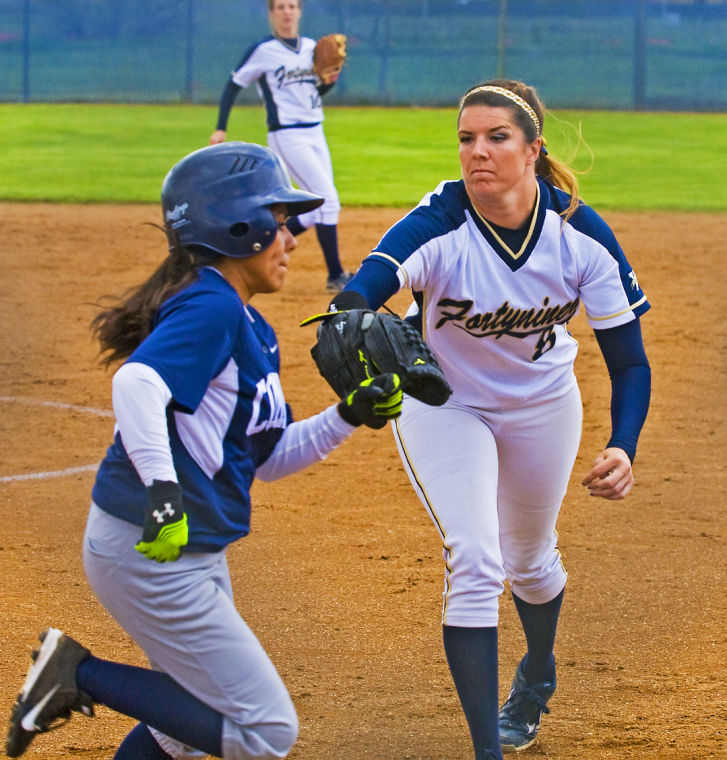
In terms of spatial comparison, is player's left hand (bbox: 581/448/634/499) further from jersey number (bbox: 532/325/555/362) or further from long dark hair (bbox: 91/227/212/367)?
long dark hair (bbox: 91/227/212/367)

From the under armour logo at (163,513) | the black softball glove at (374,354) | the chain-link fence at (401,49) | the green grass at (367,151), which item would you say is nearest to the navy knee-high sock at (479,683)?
the black softball glove at (374,354)

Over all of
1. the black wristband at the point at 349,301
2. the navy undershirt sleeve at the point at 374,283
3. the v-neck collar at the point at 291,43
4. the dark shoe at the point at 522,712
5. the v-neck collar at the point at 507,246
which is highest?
the v-neck collar at the point at 291,43

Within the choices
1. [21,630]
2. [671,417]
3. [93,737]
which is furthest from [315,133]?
[93,737]

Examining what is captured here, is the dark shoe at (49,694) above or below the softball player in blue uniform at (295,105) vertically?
below

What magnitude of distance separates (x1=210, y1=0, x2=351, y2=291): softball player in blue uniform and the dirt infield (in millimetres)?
1503

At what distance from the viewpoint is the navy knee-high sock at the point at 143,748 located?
2691 mm

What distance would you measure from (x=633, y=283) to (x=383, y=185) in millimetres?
11452

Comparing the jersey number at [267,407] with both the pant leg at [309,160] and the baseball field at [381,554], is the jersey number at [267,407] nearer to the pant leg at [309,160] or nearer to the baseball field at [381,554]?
the baseball field at [381,554]

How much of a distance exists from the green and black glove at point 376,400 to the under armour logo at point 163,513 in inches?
21.0

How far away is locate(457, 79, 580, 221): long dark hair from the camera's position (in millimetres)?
3176

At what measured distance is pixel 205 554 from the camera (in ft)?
8.20

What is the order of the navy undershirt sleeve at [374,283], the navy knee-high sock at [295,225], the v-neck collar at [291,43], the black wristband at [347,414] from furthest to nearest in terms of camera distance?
the v-neck collar at [291,43], the navy knee-high sock at [295,225], the navy undershirt sleeve at [374,283], the black wristband at [347,414]

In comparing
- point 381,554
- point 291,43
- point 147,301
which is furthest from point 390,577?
point 291,43

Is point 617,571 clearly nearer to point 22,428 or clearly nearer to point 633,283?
point 633,283
